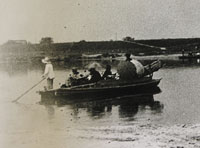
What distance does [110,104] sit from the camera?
736 inches

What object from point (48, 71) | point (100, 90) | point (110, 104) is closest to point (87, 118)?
point (110, 104)

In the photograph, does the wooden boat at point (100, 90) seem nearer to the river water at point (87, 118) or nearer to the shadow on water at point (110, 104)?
the shadow on water at point (110, 104)

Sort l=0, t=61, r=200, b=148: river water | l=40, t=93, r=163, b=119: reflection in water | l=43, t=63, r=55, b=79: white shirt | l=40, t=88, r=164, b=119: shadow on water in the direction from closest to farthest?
l=0, t=61, r=200, b=148: river water
l=40, t=93, r=163, b=119: reflection in water
l=40, t=88, r=164, b=119: shadow on water
l=43, t=63, r=55, b=79: white shirt

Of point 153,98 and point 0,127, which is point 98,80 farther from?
point 0,127

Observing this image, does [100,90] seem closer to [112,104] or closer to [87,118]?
[112,104]

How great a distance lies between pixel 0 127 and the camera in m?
14.0

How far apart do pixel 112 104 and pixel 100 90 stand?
53.0 inches

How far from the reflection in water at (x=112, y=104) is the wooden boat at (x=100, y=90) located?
0.24 metres

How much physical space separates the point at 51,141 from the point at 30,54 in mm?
97553

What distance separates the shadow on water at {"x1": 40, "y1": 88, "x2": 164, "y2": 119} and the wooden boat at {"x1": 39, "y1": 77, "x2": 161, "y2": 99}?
0.67 feet

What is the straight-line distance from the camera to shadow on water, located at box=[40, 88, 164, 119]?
16.7 meters

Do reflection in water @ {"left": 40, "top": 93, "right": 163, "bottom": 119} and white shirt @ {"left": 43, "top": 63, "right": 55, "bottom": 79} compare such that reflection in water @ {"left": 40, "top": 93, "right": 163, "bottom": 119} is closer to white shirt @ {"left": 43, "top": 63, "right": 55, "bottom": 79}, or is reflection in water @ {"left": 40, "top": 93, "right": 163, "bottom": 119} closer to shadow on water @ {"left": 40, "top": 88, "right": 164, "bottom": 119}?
shadow on water @ {"left": 40, "top": 88, "right": 164, "bottom": 119}

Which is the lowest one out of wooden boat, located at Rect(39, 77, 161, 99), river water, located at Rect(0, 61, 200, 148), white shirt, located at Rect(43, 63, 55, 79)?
river water, located at Rect(0, 61, 200, 148)

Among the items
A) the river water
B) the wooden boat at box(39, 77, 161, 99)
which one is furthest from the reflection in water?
the wooden boat at box(39, 77, 161, 99)
